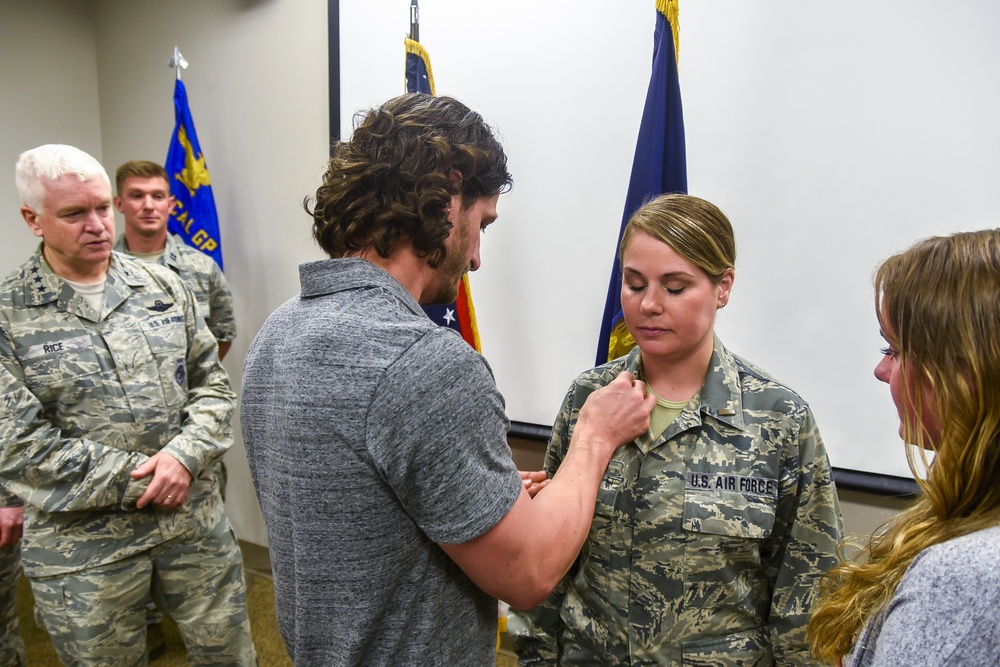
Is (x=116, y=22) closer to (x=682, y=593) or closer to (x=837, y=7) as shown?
(x=837, y=7)

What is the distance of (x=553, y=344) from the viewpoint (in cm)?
227

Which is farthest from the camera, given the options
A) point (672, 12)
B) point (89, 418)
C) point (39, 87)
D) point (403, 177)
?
point (39, 87)

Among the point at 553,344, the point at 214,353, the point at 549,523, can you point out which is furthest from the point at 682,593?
the point at 214,353

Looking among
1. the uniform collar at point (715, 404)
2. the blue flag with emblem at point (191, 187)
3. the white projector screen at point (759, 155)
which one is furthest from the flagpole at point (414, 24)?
the uniform collar at point (715, 404)

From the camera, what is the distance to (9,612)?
1.98 m

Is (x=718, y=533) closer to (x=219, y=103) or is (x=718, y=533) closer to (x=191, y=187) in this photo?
(x=191, y=187)

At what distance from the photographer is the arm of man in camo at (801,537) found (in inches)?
42.9

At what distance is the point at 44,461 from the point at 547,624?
1.28 metres

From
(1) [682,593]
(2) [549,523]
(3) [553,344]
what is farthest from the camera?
(3) [553,344]

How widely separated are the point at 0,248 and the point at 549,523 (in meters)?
3.55

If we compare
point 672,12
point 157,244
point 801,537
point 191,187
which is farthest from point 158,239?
point 801,537

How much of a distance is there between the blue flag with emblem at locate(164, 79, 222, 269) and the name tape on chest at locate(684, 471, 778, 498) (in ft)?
8.28

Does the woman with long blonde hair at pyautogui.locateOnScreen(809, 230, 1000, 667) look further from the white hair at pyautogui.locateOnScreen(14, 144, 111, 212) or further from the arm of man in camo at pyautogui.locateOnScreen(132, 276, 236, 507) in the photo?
the white hair at pyautogui.locateOnScreen(14, 144, 111, 212)

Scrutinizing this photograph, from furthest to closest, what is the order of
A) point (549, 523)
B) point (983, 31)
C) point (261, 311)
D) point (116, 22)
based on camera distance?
point (116, 22) → point (261, 311) → point (983, 31) → point (549, 523)
